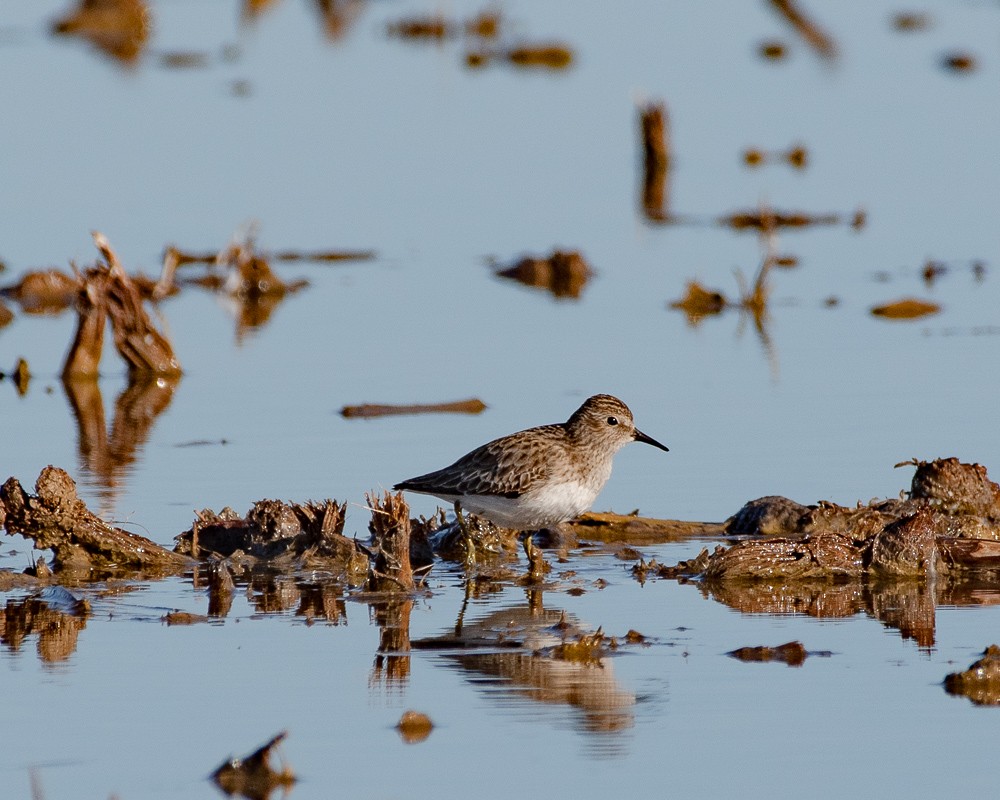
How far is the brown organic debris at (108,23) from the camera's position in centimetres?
3622

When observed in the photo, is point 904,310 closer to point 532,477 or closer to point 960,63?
point 532,477

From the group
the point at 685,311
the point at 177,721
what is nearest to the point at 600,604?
the point at 177,721

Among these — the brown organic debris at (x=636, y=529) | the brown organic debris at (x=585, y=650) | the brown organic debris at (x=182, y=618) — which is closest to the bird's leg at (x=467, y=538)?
the brown organic debris at (x=636, y=529)

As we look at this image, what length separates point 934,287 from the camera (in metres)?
17.5

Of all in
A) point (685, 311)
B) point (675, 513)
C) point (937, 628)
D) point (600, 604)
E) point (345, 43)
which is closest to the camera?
point (937, 628)

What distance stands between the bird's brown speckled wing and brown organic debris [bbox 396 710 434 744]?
9.71 feet

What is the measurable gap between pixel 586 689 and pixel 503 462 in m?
2.70

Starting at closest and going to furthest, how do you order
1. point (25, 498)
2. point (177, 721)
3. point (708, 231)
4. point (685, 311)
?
point (177, 721) → point (25, 498) → point (685, 311) → point (708, 231)

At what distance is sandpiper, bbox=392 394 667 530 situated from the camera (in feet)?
32.9

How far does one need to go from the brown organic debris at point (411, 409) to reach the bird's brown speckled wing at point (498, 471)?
2899 mm

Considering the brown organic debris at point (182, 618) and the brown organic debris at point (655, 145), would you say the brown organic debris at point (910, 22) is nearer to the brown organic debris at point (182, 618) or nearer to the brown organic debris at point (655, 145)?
the brown organic debris at point (655, 145)

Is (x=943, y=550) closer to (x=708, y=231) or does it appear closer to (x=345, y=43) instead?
(x=708, y=231)

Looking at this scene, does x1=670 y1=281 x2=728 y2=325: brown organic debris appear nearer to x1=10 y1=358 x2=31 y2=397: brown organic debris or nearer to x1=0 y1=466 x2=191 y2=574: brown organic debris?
x1=10 y1=358 x2=31 y2=397: brown organic debris

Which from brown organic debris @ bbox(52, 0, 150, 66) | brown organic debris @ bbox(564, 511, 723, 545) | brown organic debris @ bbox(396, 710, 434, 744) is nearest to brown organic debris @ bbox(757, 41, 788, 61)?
brown organic debris @ bbox(52, 0, 150, 66)
